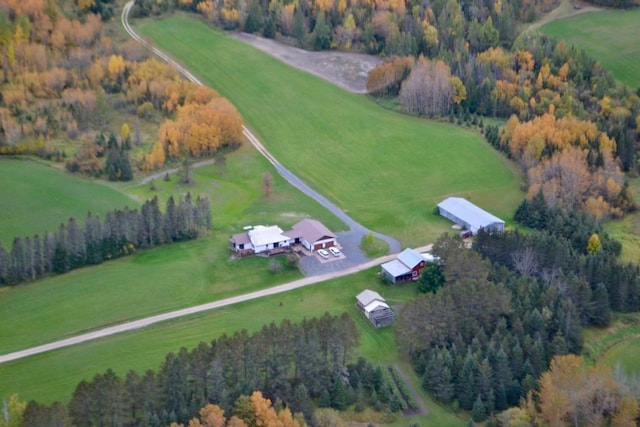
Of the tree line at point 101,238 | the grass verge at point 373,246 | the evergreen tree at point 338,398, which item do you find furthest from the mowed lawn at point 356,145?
the evergreen tree at point 338,398

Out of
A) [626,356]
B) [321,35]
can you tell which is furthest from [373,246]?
[321,35]

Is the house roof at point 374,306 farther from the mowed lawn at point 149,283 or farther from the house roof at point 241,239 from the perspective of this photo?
the house roof at point 241,239

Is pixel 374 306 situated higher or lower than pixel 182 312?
higher

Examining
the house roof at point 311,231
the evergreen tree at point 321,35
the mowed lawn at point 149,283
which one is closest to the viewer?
the mowed lawn at point 149,283

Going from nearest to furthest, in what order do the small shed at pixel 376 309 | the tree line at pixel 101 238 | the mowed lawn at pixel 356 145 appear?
the small shed at pixel 376 309 < the tree line at pixel 101 238 < the mowed lawn at pixel 356 145

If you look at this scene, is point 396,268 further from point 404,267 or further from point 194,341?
point 194,341

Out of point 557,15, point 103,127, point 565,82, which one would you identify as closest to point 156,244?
point 103,127

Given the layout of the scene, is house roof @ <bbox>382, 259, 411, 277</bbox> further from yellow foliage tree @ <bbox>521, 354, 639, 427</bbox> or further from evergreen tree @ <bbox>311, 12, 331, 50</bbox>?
evergreen tree @ <bbox>311, 12, 331, 50</bbox>
